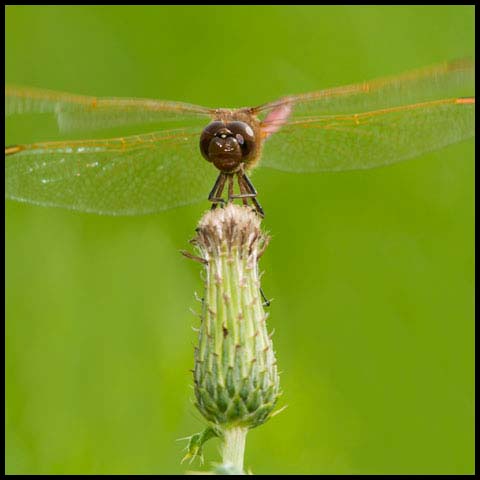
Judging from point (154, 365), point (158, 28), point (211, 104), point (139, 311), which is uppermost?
point (158, 28)

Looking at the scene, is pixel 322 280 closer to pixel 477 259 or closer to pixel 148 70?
pixel 477 259

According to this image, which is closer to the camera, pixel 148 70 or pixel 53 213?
pixel 53 213

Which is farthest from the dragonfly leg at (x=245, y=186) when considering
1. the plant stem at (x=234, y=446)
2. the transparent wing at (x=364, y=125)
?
the plant stem at (x=234, y=446)

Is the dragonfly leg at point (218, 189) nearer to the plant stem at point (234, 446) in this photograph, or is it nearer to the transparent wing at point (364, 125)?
the transparent wing at point (364, 125)

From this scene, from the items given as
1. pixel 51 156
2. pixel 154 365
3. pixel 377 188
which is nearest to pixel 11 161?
pixel 51 156

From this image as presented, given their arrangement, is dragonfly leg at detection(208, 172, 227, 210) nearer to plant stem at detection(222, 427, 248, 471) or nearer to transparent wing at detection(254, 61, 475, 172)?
transparent wing at detection(254, 61, 475, 172)

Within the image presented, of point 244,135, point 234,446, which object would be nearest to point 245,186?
point 244,135

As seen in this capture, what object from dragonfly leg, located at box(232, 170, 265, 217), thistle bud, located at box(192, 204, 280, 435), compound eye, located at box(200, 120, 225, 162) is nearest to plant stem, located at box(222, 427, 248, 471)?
thistle bud, located at box(192, 204, 280, 435)
